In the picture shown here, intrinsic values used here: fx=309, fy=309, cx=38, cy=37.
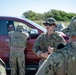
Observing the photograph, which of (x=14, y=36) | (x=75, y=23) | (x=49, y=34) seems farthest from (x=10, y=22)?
(x=75, y=23)

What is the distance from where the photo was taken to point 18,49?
300 inches

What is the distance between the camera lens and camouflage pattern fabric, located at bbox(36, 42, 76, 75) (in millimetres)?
2467

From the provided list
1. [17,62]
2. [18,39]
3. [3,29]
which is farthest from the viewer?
[3,29]

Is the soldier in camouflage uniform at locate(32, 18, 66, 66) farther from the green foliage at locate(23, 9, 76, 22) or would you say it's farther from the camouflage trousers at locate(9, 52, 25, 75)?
the green foliage at locate(23, 9, 76, 22)

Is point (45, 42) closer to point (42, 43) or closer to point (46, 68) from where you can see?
point (42, 43)

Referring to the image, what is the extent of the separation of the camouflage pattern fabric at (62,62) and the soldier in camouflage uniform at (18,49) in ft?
16.3

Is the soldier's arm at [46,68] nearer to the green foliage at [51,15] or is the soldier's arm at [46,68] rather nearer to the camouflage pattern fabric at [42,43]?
the camouflage pattern fabric at [42,43]

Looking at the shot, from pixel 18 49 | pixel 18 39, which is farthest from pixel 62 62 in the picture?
pixel 18 49

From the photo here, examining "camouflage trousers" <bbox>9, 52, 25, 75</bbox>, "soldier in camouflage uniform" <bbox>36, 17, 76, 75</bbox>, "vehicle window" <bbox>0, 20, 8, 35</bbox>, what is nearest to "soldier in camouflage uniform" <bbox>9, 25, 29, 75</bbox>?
"camouflage trousers" <bbox>9, 52, 25, 75</bbox>

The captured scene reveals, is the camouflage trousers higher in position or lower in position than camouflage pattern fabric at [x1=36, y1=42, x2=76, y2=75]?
lower

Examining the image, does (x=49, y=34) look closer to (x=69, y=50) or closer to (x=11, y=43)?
(x=11, y=43)

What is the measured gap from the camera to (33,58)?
7.95 meters

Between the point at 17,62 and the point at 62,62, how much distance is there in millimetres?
5370

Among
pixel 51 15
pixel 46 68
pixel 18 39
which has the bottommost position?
pixel 51 15
